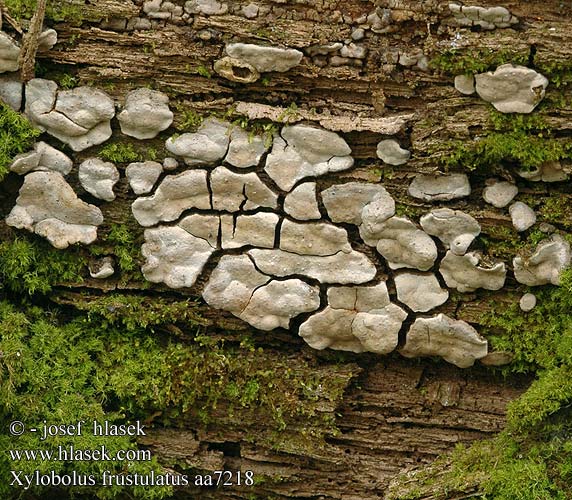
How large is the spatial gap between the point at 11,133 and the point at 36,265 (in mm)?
562

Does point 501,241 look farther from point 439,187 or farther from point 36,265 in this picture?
point 36,265

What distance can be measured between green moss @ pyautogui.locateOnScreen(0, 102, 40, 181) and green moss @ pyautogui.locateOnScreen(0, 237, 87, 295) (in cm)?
31

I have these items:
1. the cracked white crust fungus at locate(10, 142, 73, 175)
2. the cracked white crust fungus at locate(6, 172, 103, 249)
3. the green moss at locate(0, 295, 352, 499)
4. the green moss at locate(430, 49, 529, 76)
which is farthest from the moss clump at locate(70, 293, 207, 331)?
the green moss at locate(430, 49, 529, 76)

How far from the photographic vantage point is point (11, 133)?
3363 mm

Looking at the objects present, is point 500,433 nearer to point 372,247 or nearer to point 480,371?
point 480,371

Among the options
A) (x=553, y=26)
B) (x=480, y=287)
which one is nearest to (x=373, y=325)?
(x=480, y=287)

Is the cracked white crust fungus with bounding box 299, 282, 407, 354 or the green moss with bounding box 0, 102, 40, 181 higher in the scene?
the green moss with bounding box 0, 102, 40, 181

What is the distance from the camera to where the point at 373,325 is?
3352 mm

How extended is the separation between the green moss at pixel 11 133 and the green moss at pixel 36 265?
31 centimetres

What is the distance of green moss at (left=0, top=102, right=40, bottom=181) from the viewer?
3.34 meters

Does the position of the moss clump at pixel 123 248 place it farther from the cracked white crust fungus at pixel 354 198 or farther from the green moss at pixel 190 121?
the cracked white crust fungus at pixel 354 198

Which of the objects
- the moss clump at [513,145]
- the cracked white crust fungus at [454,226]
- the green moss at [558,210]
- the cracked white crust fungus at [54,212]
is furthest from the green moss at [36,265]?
the green moss at [558,210]

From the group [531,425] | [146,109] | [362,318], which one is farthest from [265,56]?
[531,425]

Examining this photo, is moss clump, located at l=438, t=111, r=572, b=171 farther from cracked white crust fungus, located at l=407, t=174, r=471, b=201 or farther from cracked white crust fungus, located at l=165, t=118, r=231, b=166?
cracked white crust fungus, located at l=165, t=118, r=231, b=166
